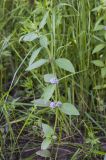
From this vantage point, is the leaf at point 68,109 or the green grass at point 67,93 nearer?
the leaf at point 68,109

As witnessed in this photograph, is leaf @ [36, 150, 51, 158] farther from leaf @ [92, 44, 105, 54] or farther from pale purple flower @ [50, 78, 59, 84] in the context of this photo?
leaf @ [92, 44, 105, 54]

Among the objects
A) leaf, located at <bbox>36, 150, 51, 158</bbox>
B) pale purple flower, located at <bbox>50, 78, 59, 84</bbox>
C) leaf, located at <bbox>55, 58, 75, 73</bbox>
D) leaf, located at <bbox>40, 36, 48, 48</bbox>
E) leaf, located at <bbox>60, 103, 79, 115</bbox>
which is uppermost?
leaf, located at <bbox>40, 36, 48, 48</bbox>

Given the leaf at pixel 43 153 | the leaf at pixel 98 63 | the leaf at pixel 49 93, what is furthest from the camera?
the leaf at pixel 98 63

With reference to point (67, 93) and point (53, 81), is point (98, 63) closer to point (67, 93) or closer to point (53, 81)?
point (67, 93)

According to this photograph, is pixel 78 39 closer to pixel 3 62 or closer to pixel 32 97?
pixel 32 97

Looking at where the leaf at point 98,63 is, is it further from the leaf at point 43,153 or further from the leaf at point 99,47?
the leaf at point 43,153

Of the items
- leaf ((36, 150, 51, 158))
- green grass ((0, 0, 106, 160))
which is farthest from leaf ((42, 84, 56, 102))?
leaf ((36, 150, 51, 158))

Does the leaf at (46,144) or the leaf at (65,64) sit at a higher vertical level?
the leaf at (65,64)

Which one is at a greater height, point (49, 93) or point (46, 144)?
point (49, 93)

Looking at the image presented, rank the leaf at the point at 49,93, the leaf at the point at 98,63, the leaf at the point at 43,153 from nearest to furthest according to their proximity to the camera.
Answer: the leaf at the point at 49,93
the leaf at the point at 43,153
the leaf at the point at 98,63

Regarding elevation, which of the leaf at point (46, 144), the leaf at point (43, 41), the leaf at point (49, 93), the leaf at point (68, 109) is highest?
the leaf at point (43, 41)

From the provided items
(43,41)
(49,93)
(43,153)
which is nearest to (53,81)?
(49,93)

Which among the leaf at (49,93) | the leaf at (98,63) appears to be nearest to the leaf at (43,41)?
the leaf at (49,93)
